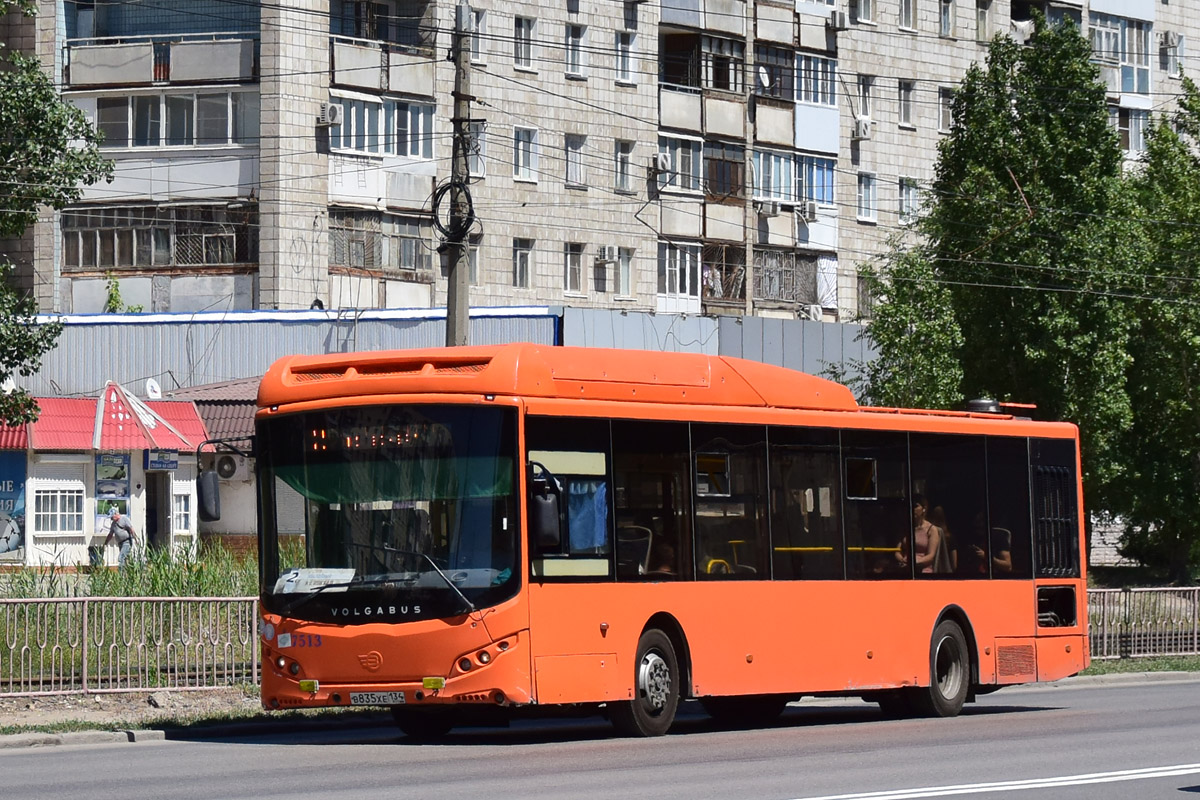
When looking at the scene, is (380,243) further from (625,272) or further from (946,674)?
(946,674)

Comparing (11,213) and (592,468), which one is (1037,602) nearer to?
(592,468)

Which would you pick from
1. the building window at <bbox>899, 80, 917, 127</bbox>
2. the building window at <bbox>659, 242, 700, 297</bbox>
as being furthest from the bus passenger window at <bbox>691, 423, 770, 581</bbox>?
the building window at <bbox>899, 80, 917, 127</bbox>

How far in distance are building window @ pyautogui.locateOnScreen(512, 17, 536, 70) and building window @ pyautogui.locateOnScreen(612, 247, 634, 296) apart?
569 centimetres

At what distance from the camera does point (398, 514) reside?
632 inches

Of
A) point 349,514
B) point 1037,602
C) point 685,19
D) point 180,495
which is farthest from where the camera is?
point 685,19

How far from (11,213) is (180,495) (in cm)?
1909

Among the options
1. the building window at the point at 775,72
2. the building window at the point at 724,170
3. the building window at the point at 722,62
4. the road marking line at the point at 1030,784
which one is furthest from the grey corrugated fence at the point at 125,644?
the building window at the point at 775,72

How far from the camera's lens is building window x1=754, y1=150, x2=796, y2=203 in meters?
58.9

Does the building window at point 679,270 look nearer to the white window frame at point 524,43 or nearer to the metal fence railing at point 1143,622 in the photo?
the white window frame at point 524,43

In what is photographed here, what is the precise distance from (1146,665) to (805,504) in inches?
498

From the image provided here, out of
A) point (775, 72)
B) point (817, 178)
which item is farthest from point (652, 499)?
point (817, 178)

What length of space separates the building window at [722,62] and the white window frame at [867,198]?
6.63 m

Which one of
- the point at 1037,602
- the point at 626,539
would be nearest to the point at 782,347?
the point at 1037,602

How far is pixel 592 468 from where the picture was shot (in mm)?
16703
